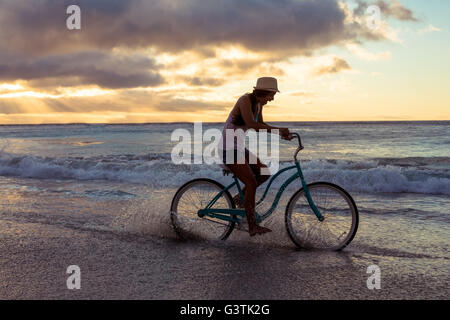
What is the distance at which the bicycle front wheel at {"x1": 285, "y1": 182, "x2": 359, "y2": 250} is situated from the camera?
5.24m

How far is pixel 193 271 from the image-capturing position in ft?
14.3

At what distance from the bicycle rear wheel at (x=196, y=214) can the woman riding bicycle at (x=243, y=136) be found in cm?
52

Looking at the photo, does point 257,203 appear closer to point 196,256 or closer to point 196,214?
point 196,214

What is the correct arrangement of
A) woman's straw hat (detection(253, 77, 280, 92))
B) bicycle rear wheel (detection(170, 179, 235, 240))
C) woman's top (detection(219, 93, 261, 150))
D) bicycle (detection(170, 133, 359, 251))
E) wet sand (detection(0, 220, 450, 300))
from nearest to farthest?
wet sand (detection(0, 220, 450, 300))
woman's straw hat (detection(253, 77, 280, 92))
woman's top (detection(219, 93, 261, 150))
bicycle (detection(170, 133, 359, 251))
bicycle rear wheel (detection(170, 179, 235, 240))

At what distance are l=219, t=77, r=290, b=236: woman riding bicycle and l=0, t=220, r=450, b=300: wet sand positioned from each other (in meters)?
0.73

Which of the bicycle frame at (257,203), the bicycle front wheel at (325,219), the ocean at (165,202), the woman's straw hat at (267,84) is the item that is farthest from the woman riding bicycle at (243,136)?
the ocean at (165,202)

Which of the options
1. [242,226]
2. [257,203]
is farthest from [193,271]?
[257,203]

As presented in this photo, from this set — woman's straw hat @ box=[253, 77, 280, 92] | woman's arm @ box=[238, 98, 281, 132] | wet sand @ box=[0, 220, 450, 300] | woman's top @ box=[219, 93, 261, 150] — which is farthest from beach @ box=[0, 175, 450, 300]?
woman's straw hat @ box=[253, 77, 280, 92]

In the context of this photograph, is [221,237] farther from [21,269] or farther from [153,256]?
[21,269]

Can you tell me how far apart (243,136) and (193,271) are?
1863 mm

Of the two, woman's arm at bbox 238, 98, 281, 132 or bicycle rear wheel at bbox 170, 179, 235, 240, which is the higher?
woman's arm at bbox 238, 98, 281, 132

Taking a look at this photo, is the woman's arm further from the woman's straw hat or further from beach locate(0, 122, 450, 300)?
beach locate(0, 122, 450, 300)

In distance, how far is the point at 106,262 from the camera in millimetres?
4629

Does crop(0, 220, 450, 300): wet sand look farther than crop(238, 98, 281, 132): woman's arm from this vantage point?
No
